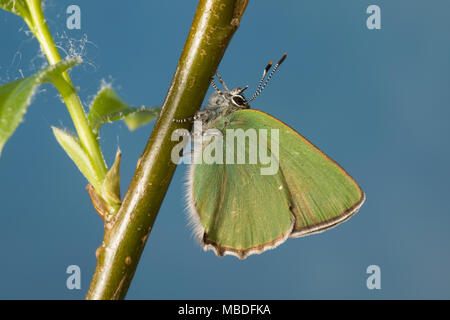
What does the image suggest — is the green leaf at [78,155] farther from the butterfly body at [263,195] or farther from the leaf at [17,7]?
the butterfly body at [263,195]

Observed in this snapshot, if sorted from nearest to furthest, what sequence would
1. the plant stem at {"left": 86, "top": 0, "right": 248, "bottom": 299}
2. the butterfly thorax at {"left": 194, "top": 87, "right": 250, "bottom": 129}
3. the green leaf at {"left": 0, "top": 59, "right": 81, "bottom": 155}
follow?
the green leaf at {"left": 0, "top": 59, "right": 81, "bottom": 155} → the plant stem at {"left": 86, "top": 0, "right": 248, "bottom": 299} → the butterfly thorax at {"left": 194, "top": 87, "right": 250, "bottom": 129}

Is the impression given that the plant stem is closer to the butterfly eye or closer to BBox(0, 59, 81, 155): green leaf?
BBox(0, 59, 81, 155): green leaf

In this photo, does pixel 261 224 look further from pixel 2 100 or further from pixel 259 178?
pixel 2 100

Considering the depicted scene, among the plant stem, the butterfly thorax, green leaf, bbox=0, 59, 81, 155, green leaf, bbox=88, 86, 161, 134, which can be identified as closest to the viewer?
green leaf, bbox=0, 59, 81, 155

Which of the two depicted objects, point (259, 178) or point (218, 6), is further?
point (259, 178)

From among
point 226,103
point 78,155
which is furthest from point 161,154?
point 226,103

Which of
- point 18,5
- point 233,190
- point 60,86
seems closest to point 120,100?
point 60,86

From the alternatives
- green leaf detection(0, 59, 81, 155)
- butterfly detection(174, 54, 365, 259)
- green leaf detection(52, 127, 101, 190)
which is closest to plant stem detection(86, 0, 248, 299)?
green leaf detection(52, 127, 101, 190)
